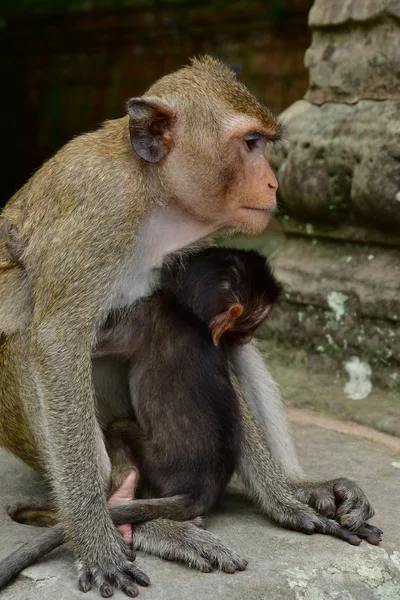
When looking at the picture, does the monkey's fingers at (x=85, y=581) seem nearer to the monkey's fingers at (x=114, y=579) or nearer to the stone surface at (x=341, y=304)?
the monkey's fingers at (x=114, y=579)

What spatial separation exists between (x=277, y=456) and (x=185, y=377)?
0.72 m

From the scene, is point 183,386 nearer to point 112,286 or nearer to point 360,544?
A: point 112,286

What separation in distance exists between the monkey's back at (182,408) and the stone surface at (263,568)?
24cm

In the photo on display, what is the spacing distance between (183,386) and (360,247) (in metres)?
2.15

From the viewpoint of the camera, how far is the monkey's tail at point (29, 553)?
3650 millimetres

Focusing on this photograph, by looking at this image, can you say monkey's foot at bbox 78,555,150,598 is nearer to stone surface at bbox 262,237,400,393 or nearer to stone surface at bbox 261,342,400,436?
stone surface at bbox 261,342,400,436

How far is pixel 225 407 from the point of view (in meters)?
4.20

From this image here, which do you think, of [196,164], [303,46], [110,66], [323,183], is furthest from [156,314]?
[110,66]

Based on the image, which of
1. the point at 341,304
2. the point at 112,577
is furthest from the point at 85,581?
the point at 341,304

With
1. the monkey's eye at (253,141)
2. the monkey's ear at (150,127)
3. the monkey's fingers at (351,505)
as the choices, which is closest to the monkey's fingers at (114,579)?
the monkey's fingers at (351,505)

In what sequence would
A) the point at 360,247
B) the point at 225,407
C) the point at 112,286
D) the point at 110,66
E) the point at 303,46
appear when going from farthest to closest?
the point at 110,66
the point at 303,46
the point at 360,247
the point at 225,407
the point at 112,286

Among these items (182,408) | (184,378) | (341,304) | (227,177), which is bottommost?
(341,304)

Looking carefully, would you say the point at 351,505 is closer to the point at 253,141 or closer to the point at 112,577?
the point at 112,577

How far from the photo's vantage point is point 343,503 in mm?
4289
